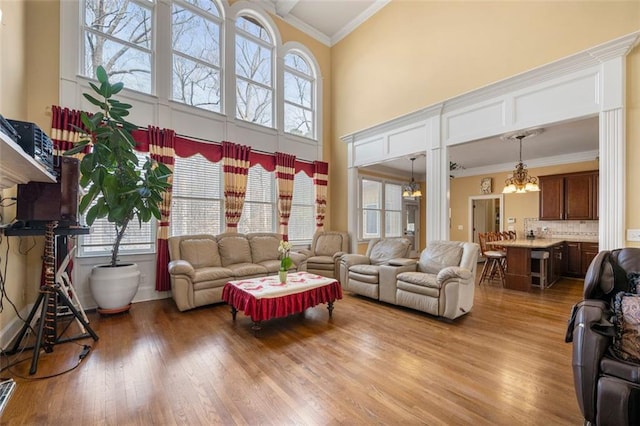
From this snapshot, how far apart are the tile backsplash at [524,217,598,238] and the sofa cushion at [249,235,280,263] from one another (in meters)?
6.78

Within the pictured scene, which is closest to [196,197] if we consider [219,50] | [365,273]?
[219,50]

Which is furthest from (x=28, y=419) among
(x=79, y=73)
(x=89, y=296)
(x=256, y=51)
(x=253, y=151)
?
(x=256, y=51)

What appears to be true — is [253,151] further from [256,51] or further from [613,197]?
[613,197]

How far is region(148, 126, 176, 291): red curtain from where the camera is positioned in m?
4.19

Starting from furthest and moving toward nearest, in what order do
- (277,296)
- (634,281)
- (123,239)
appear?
(123,239) → (277,296) → (634,281)

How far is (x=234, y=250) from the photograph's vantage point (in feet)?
15.2

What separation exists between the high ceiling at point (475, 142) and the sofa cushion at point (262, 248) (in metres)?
2.92

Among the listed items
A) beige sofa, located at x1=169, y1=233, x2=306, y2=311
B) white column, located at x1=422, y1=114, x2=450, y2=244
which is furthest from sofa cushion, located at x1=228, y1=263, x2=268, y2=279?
white column, located at x1=422, y1=114, x2=450, y2=244

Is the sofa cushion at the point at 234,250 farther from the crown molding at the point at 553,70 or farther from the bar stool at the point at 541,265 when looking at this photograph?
the bar stool at the point at 541,265

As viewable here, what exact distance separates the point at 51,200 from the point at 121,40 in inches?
116

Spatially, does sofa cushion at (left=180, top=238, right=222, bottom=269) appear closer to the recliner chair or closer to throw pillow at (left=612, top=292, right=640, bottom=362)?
the recliner chair

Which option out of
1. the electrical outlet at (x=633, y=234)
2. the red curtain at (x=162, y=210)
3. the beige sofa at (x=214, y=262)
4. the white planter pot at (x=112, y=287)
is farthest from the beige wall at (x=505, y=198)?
the white planter pot at (x=112, y=287)

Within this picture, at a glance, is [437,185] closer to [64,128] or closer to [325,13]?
[325,13]

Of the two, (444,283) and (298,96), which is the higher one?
(298,96)
